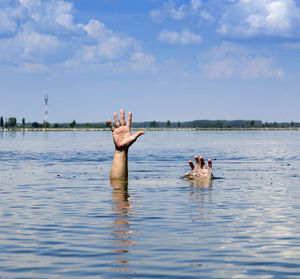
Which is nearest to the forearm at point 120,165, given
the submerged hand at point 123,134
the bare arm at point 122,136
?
the bare arm at point 122,136

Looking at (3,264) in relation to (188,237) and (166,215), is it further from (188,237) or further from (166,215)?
(166,215)

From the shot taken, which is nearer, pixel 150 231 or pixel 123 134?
pixel 150 231

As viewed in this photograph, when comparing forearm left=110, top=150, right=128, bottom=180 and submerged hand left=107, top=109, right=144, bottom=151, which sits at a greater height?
submerged hand left=107, top=109, right=144, bottom=151

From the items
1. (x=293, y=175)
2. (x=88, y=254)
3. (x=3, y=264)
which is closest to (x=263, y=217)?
(x=88, y=254)

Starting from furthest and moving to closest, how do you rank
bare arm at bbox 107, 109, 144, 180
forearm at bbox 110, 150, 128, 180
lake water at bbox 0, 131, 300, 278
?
forearm at bbox 110, 150, 128, 180, bare arm at bbox 107, 109, 144, 180, lake water at bbox 0, 131, 300, 278

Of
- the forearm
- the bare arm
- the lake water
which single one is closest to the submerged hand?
the bare arm

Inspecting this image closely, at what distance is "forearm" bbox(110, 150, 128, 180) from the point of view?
28172 mm

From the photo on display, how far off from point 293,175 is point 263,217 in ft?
61.3

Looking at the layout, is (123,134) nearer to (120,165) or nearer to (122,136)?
(122,136)

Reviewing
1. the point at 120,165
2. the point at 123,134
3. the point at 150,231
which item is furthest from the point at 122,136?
the point at 150,231

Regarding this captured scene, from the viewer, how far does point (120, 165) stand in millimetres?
29547

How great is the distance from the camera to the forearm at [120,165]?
28.2 meters

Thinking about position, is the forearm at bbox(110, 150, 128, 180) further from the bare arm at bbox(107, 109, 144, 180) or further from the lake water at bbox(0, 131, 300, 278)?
the lake water at bbox(0, 131, 300, 278)

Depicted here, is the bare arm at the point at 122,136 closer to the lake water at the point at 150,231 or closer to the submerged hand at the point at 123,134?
the submerged hand at the point at 123,134
